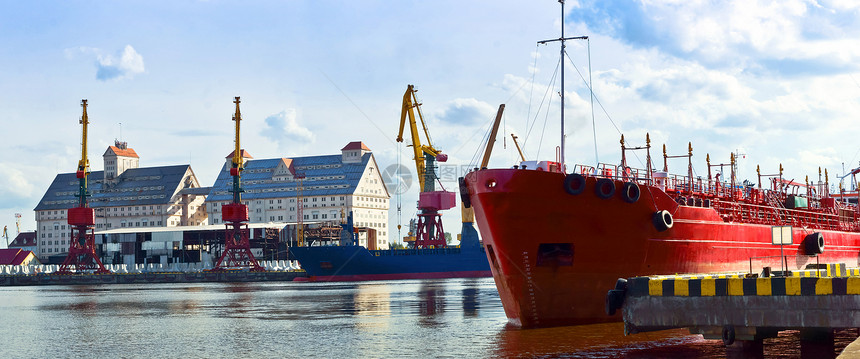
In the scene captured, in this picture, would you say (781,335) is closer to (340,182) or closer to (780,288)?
(780,288)

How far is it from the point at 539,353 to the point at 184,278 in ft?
374

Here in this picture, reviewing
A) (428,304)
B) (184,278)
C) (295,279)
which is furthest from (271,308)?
(184,278)

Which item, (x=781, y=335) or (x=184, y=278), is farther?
(x=184, y=278)

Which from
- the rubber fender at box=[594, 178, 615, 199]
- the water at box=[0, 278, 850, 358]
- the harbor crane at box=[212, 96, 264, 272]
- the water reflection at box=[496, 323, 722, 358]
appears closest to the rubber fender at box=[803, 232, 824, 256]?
the water at box=[0, 278, 850, 358]

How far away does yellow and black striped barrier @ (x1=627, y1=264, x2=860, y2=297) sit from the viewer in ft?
60.8

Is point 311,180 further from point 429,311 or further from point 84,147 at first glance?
point 429,311

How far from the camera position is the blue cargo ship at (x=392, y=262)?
107m

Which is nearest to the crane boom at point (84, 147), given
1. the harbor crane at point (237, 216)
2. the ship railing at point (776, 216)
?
the harbor crane at point (237, 216)

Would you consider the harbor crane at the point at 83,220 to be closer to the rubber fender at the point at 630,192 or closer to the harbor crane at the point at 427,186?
the harbor crane at the point at 427,186

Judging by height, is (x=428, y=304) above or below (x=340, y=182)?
below

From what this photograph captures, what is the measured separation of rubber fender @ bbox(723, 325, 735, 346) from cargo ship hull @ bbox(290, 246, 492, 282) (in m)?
86.5

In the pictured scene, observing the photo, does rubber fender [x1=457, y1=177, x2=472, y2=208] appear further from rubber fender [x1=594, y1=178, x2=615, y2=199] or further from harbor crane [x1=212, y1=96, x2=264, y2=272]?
harbor crane [x1=212, y1=96, x2=264, y2=272]

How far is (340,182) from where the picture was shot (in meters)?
190

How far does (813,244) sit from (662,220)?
13946mm
